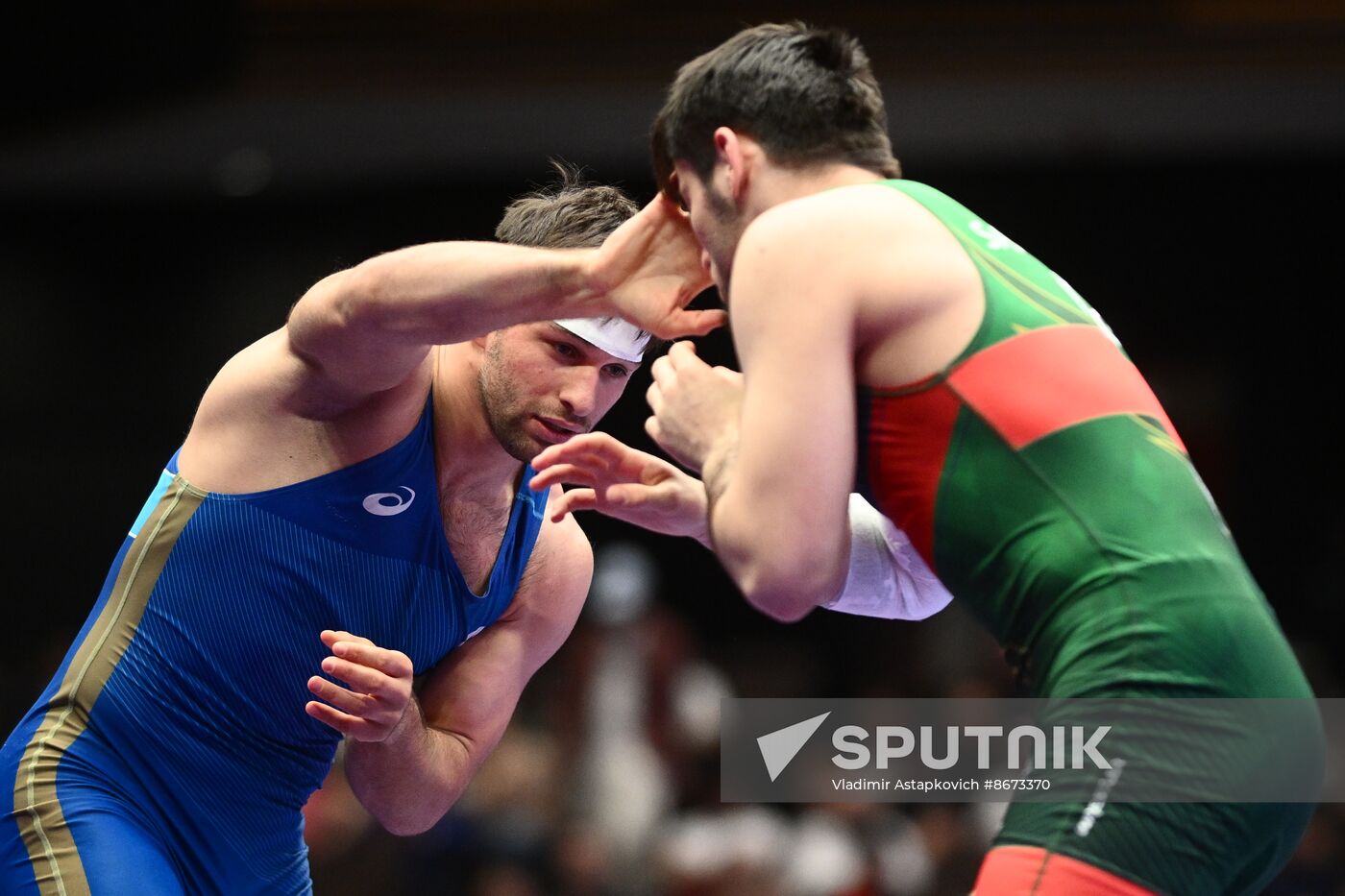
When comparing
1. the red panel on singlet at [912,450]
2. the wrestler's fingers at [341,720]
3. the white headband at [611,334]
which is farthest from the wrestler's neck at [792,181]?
the wrestler's fingers at [341,720]

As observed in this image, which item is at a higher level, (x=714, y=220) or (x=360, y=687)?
(x=714, y=220)

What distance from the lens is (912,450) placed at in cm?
205

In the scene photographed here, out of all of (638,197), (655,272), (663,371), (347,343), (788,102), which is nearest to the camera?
(788,102)

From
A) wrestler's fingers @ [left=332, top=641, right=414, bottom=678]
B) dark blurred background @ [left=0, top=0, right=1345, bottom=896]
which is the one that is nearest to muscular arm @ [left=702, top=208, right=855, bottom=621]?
wrestler's fingers @ [left=332, top=641, right=414, bottom=678]

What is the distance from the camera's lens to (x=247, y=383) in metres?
2.89

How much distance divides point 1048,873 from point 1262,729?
1.13 ft

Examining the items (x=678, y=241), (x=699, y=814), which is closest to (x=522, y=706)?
(x=699, y=814)

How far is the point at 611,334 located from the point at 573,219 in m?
0.32

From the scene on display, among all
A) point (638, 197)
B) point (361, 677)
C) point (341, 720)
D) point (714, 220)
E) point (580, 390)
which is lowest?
point (638, 197)

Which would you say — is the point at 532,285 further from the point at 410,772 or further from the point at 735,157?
the point at 410,772

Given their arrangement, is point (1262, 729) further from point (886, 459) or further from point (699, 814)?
point (699, 814)

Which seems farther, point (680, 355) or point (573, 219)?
point (573, 219)

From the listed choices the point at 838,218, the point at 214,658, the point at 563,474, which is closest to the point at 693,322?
the point at 563,474

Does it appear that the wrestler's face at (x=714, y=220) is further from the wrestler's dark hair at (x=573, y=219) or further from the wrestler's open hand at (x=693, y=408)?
the wrestler's dark hair at (x=573, y=219)
